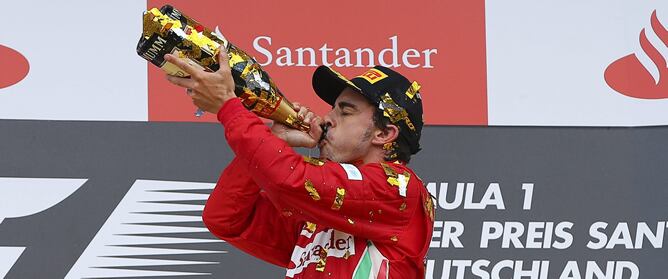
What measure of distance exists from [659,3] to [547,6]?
1.44ft

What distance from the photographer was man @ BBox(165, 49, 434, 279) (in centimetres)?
224

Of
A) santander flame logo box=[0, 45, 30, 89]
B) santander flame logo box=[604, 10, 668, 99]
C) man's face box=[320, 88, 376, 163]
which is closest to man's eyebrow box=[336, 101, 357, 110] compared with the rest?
man's face box=[320, 88, 376, 163]

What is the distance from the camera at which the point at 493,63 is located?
4023mm

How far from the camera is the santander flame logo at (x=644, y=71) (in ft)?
13.4

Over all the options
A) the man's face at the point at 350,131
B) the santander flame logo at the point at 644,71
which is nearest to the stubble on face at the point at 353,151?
the man's face at the point at 350,131

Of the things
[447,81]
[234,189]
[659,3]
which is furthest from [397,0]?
[234,189]

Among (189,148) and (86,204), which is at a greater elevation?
A: (189,148)

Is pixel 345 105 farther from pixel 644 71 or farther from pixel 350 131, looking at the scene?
pixel 644 71

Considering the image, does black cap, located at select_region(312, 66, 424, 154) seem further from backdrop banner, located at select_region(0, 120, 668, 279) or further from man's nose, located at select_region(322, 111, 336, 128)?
backdrop banner, located at select_region(0, 120, 668, 279)

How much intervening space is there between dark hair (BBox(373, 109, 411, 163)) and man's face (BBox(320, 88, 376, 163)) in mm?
12

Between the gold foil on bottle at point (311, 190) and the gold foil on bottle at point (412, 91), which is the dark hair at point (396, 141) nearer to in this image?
the gold foil on bottle at point (412, 91)

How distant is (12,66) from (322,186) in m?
1.75

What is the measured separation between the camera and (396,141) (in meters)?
2.58

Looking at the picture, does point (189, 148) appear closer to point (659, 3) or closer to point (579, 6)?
point (579, 6)
